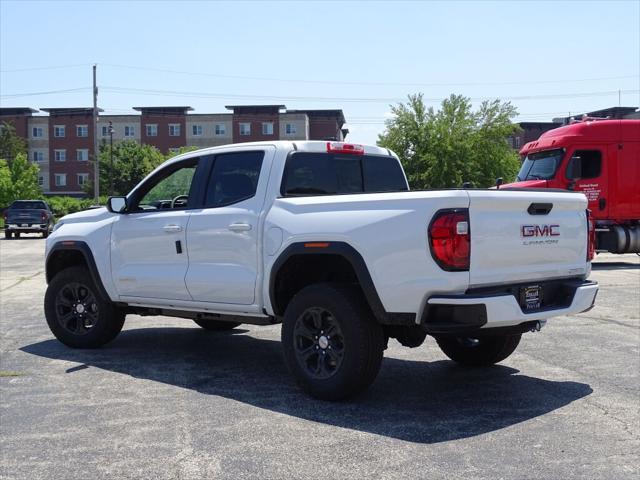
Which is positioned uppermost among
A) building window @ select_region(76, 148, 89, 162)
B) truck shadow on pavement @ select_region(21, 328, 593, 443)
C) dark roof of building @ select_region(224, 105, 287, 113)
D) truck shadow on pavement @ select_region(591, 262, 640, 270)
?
dark roof of building @ select_region(224, 105, 287, 113)

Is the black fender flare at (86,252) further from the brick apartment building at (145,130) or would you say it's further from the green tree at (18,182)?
the brick apartment building at (145,130)

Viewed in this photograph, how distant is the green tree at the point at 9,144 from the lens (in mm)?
83500

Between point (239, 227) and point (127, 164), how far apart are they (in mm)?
74841

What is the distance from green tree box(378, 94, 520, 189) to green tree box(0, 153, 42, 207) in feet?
108

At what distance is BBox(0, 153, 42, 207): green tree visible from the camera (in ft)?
206

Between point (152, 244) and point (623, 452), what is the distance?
447 centimetres

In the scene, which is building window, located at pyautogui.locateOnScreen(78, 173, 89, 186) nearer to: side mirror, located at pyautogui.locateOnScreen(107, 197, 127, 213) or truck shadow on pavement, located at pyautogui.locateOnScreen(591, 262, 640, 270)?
truck shadow on pavement, located at pyautogui.locateOnScreen(591, 262, 640, 270)

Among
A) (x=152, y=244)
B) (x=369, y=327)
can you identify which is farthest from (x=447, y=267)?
(x=152, y=244)

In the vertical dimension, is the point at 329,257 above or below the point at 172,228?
below

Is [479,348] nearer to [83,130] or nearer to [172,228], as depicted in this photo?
[172,228]

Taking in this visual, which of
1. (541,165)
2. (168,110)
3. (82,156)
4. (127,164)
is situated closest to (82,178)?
(82,156)

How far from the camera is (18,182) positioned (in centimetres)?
6656

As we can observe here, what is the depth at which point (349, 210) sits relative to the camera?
17.4 feet

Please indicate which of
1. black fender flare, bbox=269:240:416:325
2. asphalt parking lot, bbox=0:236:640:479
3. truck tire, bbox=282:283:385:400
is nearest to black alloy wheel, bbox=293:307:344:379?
truck tire, bbox=282:283:385:400
